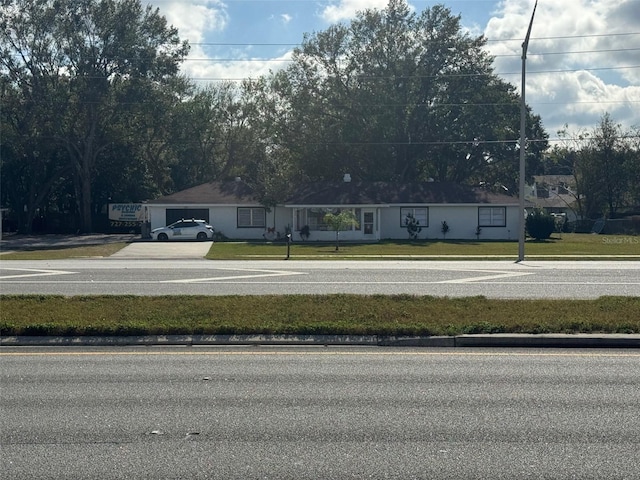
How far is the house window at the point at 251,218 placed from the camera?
168 feet

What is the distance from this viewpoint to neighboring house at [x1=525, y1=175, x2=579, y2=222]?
3265 inches

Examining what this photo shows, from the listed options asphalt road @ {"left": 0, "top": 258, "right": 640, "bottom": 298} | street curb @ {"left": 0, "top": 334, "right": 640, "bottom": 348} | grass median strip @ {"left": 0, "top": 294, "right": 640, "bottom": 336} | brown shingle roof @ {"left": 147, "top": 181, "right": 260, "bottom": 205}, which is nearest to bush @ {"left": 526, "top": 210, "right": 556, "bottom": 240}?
brown shingle roof @ {"left": 147, "top": 181, "right": 260, "bottom": 205}

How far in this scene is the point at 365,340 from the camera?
1117 cm

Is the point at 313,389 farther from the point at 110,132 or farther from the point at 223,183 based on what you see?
the point at 110,132

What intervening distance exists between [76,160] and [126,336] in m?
52.1

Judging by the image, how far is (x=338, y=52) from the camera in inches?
2462

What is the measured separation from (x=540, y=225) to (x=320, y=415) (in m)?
43.4

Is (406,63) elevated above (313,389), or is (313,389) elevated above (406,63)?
(406,63)

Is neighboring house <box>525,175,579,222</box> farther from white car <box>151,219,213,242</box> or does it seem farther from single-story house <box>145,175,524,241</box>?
white car <box>151,219,213,242</box>

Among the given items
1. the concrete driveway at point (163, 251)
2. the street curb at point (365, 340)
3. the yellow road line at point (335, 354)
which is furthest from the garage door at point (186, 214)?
the yellow road line at point (335, 354)

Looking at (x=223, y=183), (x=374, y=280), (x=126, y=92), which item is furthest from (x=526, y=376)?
(x=126, y=92)

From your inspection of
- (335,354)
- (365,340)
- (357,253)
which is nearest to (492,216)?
(357,253)

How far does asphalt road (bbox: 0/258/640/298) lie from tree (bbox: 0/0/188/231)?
33469 mm

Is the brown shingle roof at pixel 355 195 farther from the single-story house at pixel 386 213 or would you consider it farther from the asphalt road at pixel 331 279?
the asphalt road at pixel 331 279
